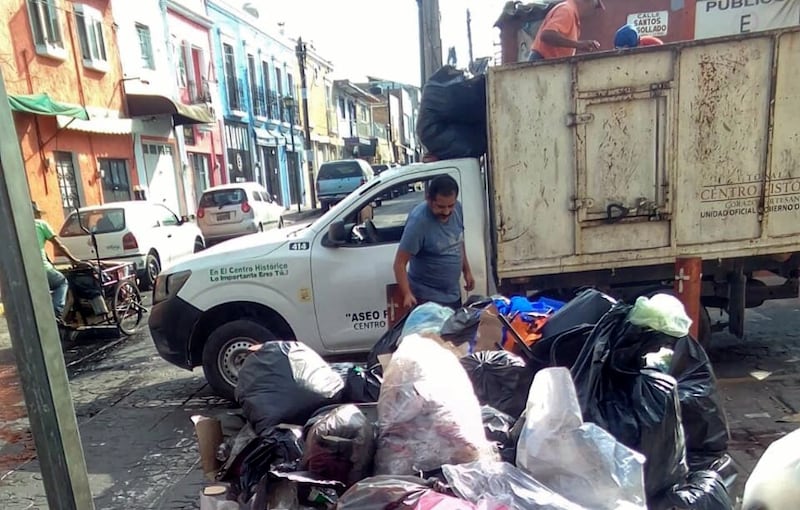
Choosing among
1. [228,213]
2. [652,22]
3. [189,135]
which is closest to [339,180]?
[189,135]

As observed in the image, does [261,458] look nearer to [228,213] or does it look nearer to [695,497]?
[695,497]

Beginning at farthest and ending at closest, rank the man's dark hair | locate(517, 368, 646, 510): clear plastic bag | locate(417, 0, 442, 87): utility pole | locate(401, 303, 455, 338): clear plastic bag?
1. locate(417, 0, 442, 87): utility pole
2. the man's dark hair
3. locate(401, 303, 455, 338): clear plastic bag
4. locate(517, 368, 646, 510): clear plastic bag

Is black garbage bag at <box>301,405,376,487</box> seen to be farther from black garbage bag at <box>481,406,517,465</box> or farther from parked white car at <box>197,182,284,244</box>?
parked white car at <box>197,182,284,244</box>

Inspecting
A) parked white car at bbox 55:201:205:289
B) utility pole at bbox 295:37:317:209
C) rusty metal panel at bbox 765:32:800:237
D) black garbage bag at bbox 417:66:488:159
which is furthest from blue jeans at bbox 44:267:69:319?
utility pole at bbox 295:37:317:209

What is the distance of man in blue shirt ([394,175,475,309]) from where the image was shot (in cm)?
373

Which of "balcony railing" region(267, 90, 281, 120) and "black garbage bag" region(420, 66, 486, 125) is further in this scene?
"balcony railing" region(267, 90, 281, 120)

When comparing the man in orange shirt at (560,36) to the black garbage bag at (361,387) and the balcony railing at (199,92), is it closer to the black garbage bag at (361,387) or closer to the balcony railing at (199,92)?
the black garbage bag at (361,387)

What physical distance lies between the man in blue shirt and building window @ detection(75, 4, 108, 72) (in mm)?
13399

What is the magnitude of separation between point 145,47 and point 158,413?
50.6ft

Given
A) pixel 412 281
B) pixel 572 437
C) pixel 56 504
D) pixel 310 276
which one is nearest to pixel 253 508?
pixel 56 504

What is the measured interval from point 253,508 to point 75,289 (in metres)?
5.75

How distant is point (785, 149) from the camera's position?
409 centimetres

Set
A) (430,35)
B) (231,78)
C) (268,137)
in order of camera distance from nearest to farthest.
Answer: (430,35), (231,78), (268,137)

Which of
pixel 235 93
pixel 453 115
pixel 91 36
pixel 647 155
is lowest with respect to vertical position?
pixel 647 155
